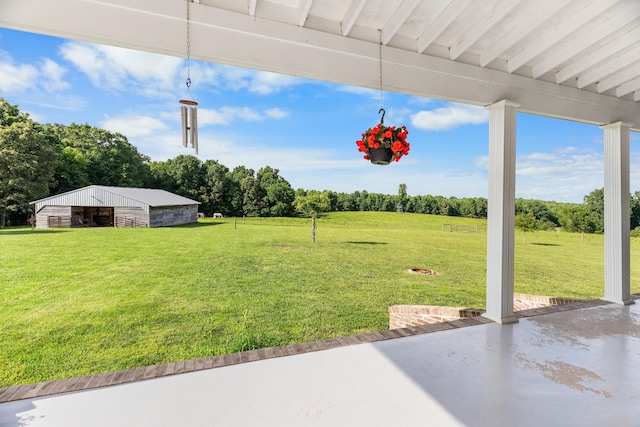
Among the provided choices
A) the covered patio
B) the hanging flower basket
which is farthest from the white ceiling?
the hanging flower basket

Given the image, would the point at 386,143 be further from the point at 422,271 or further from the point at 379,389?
the point at 422,271

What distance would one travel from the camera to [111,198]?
9.19 feet

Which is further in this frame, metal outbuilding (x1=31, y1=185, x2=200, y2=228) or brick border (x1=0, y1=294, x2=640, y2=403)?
metal outbuilding (x1=31, y1=185, x2=200, y2=228)

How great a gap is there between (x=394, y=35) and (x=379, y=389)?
6.70ft

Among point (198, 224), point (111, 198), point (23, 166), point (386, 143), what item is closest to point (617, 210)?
point (386, 143)

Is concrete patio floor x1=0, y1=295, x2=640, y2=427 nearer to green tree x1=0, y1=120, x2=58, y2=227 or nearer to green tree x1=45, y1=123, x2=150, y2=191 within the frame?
green tree x1=0, y1=120, x2=58, y2=227

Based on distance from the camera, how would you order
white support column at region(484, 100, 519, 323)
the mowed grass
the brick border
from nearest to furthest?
the brick border
white support column at region(484, 100, 519, 323)
the mowed grass

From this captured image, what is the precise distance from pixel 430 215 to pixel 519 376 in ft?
12.5

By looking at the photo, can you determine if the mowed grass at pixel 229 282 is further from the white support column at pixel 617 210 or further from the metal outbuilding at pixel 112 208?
the white support column at pixel 617 210

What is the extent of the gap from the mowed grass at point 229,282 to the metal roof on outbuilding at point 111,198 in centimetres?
29

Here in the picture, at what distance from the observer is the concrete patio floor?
125cm

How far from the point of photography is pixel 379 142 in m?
1.75

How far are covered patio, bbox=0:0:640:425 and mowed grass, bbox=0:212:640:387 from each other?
1.96m

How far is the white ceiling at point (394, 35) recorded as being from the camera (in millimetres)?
1337
